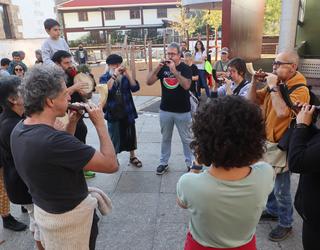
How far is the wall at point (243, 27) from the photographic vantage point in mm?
9348

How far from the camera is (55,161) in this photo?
5.26 ft

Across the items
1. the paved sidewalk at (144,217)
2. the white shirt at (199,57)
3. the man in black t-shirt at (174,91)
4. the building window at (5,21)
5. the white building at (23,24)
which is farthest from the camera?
the building window at (5,21)

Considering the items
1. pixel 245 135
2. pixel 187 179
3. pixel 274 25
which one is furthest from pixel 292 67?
pixel 274 25

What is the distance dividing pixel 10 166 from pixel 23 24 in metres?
18.9

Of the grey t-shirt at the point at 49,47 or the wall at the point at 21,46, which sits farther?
the wall at the point at 21,46

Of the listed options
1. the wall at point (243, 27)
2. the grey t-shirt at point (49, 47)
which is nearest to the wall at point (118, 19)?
the wall at point (243, 27)

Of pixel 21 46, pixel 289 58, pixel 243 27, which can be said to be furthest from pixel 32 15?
pixel 289 58

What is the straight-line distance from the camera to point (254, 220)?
4.92 ft

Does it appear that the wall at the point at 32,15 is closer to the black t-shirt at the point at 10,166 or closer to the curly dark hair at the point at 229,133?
the black t-shirt at the point at 10,166

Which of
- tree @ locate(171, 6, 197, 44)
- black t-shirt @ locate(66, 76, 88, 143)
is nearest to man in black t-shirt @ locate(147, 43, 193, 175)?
black t-shirt @ locate(66, 76, 88, 143)

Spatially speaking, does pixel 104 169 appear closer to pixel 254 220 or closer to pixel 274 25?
pixel 254 220

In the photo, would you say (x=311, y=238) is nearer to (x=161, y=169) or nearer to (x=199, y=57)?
(x=161, y=169)

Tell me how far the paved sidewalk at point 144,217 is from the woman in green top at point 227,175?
1583 mm

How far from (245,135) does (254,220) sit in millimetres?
472
